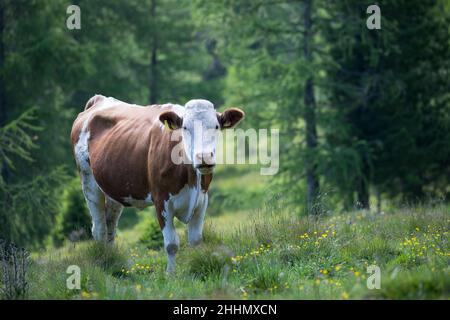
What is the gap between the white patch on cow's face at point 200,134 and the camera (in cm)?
717

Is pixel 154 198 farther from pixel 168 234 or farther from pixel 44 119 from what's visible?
pixel 44 119

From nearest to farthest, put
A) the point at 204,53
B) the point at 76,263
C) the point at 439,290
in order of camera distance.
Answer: the point at 439,290
the point at 76,263
the point at 204,53

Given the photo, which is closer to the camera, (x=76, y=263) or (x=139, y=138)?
(x=76, y=263)

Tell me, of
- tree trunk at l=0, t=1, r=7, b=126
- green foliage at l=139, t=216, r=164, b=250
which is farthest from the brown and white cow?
tree trunk at l=0, t=1, r=7, b=126

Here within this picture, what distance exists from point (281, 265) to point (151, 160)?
2.01 meters

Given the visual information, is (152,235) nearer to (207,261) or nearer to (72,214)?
(72,214)

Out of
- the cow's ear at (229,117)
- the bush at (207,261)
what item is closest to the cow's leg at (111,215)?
the bush at (207,261)

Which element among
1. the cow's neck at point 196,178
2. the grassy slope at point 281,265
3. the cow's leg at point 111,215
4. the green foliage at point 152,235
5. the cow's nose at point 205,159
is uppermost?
the cow's nose at point 205,159

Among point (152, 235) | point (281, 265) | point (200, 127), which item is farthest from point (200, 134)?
point (152, 235)

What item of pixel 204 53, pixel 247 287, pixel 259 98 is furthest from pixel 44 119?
pixel 247 287

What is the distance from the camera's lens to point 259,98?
17.6 metres

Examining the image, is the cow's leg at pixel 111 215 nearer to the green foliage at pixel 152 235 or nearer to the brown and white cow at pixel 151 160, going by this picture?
the brown and white cow at pixel 151 160

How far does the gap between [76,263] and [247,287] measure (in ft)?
7.33

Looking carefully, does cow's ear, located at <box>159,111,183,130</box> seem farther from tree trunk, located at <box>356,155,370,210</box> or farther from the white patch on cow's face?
tree trunk, located at <box>356,155,370,210</box>
